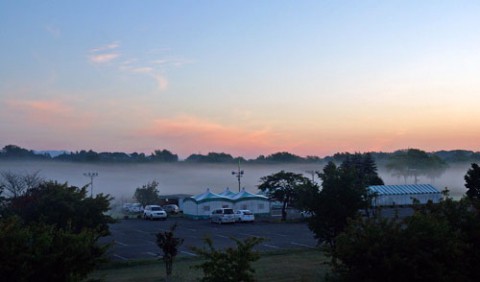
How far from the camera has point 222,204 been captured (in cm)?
5228

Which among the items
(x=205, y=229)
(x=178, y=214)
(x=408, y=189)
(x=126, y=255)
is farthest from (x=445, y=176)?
(x=126, y=255)

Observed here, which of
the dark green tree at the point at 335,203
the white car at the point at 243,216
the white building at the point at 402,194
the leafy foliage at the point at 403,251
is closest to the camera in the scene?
the leafy foliage at the point at 403,251

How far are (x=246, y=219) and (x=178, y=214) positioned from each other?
49.0ft

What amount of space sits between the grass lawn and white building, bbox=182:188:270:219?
27304mm

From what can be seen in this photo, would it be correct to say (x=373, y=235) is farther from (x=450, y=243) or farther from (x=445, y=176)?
(x=445, y=176)

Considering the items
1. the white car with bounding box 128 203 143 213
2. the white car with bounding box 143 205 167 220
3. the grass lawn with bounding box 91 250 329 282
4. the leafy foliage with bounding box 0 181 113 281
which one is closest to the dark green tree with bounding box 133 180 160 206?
the white car with bounding box 128 203 143 213

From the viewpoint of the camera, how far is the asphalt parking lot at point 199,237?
2709cm

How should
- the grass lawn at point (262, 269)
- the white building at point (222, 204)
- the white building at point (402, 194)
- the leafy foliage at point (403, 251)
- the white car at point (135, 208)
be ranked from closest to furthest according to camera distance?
the leafy foliage at point (403, 251) < the grass lawn at point (262, 269) < the white building at point (222, 204) < the white building at point (402, 194) < the white car at point (135, 208)

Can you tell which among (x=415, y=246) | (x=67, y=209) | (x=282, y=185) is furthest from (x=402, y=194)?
(x=415, y=246)

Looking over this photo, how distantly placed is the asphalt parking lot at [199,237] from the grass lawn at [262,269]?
1340 millimetres

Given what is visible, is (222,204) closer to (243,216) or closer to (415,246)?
(243,216)

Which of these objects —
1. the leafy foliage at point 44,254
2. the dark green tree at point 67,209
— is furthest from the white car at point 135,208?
the leafy foliage at point 44,254

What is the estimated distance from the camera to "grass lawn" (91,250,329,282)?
56.9ft

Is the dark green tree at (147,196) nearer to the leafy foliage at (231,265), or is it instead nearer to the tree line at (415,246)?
the tree line at (415,246)
